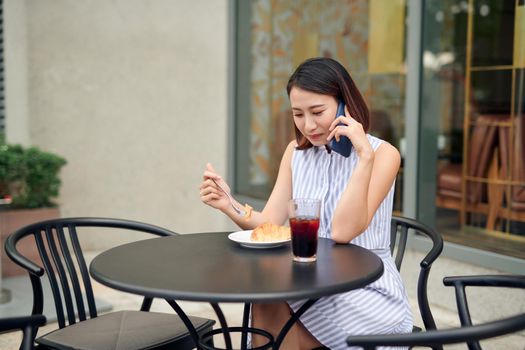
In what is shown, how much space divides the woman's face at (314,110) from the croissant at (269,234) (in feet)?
1.07

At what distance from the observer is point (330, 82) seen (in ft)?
6.29

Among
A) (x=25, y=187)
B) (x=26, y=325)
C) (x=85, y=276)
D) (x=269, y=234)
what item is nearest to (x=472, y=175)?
(x=269, y=234)

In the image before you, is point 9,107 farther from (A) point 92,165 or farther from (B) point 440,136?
(B) point 440,136

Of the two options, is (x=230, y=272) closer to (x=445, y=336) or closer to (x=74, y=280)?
(x=445, y=336)

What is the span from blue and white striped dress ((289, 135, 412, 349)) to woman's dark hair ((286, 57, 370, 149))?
14 cm

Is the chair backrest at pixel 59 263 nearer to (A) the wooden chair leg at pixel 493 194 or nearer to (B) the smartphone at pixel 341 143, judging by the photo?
(B) the smartphone at pixel 341 143

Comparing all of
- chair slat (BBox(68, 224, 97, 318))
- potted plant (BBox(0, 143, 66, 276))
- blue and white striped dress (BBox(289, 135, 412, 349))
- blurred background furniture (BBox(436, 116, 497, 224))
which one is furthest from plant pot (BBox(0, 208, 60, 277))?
blue and white striped dress (BBox(289, 135, 412, 349))

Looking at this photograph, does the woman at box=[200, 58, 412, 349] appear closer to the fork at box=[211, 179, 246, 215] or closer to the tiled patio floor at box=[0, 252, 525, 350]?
the fork at box=[211, 179, 246, 215]

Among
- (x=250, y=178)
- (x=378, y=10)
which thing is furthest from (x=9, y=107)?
(x=378, y=10)

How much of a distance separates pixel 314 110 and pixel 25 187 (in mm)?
2783

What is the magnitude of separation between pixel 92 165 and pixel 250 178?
3.91ft

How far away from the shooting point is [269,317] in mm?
1766

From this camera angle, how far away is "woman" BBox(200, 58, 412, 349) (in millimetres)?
1741

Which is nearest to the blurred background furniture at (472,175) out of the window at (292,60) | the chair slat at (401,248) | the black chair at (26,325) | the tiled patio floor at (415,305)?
the window at (292,60)
